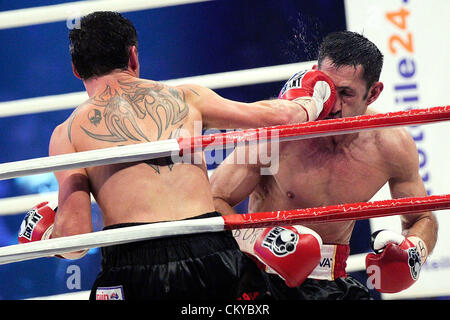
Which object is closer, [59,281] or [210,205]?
[210,205]

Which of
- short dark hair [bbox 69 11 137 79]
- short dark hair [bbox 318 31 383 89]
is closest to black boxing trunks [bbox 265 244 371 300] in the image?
short dark hair [bbox 318 31 383 89]

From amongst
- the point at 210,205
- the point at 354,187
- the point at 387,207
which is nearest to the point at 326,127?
the point at 387,207

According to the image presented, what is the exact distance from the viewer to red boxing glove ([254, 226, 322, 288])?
1923 mm

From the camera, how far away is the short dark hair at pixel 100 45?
1.95 m

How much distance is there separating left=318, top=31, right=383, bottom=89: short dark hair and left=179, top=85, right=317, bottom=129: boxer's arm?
50 cm

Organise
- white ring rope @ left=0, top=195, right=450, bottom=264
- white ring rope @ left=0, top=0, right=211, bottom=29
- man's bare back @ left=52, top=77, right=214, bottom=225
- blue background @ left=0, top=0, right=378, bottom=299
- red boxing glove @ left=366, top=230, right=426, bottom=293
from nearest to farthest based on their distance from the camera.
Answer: white ring rope @ left=0, top=195, right=450, bottom=264, man's bare back @ left=52, top=77, right=214, bottom=225, red boxing glove @ left=366, top=230, right=426, bottom=293, white ring rope @ left=0, top=0, right=211, bottom=29, blue background @ left=0, top=0, right=378, bottom=299

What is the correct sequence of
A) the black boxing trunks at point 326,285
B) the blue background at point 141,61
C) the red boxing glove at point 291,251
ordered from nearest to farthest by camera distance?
the red boxing glove at point 291,251, the black boxing trunks at point 326,285, the blue background at point 141,61

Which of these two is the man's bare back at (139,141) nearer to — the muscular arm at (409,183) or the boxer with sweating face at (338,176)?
the boxer with sweating face at (338,176)

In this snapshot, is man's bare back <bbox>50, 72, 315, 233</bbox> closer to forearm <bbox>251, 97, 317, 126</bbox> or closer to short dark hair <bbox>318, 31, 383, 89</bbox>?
forearm <bbox>251, 97, 317, 126</bbox>

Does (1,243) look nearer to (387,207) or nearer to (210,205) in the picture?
(210,205)

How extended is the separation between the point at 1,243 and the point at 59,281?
335 mm

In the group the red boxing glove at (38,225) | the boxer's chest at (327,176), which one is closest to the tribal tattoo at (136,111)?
the red boxing glove at (38,225)

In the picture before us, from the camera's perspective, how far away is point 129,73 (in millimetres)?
1992

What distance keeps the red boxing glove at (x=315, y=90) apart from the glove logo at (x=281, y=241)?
1.29 feet
